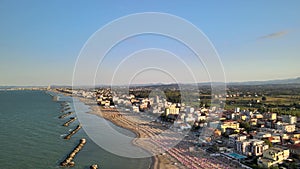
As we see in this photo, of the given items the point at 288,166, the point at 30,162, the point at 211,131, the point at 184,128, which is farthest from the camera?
the point at 184,128

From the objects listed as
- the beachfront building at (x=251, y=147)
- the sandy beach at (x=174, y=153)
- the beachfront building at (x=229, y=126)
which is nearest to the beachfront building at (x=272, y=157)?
the beachfront building at (x=251, y=147)

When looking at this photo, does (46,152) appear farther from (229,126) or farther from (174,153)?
(229,126)

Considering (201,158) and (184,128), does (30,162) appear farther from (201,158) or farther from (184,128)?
(184,128)

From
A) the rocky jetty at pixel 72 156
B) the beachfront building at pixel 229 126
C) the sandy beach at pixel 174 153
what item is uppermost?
the beachfront building at pixel 229 126

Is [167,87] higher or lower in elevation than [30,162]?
higher

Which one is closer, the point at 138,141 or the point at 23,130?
the point at 138,141

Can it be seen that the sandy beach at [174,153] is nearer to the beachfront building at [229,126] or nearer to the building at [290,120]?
the beachfront building at [229,126]

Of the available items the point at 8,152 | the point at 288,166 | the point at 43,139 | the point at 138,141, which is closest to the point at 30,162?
the point at 8,152

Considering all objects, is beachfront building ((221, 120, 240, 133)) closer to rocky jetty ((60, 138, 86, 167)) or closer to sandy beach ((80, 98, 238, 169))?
sandy beach ((80, 98, 238, 169))
